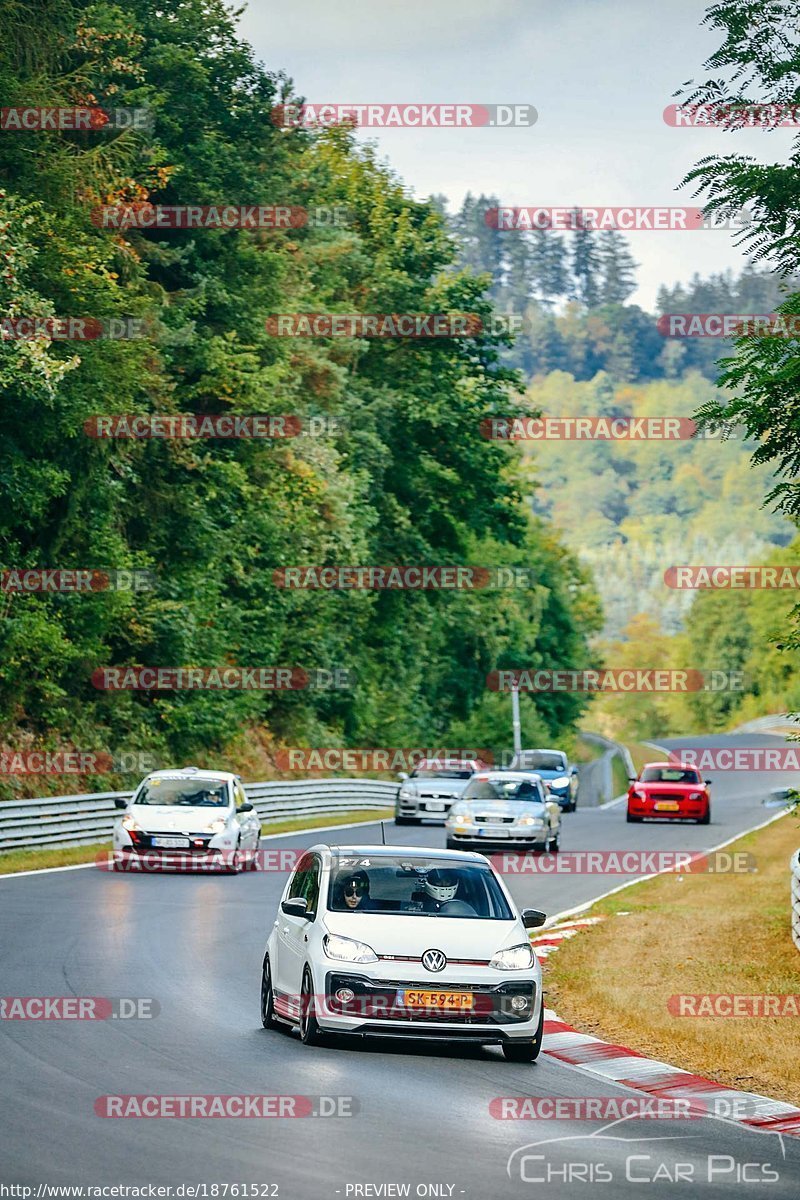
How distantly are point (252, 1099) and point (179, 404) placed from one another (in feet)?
126

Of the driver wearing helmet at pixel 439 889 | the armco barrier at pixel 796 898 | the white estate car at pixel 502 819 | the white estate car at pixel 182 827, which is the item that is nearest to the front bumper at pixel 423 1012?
the driver wearing helmet at pixel 439 889

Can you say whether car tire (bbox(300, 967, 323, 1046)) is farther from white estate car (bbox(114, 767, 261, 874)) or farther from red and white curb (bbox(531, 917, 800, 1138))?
white estate car (bbox(114, 767, 261, 874))

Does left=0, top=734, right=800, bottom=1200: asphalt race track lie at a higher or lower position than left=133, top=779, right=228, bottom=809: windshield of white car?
higher

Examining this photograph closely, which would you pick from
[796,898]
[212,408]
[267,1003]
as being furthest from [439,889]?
[212,408]

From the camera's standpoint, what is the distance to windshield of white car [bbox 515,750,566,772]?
55.8 metres

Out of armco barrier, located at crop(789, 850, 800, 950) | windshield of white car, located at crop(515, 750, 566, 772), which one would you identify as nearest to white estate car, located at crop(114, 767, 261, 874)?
armco barrier, located at crop(789, 850, 800, 950)

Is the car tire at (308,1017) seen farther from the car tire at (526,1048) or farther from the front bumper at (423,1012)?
→ the car tire at (526,1048)

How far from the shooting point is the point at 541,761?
56.2m

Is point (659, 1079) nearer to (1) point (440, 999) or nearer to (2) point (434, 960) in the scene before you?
(1) point (440, 999)

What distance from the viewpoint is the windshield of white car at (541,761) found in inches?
2199

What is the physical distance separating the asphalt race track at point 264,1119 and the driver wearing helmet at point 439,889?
97 centimetres

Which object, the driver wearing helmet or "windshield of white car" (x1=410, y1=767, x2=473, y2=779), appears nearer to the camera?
the driver wearing helmet

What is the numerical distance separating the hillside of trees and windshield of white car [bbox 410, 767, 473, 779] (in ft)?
15.2

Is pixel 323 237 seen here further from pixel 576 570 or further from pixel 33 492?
pixel 576 570
